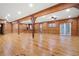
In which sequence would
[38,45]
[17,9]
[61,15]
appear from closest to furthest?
[17,9] → [38,45] → [61,15]

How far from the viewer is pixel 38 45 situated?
379 centimetres

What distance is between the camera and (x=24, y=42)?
391 centimetres

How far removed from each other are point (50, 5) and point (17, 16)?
3.01 ft

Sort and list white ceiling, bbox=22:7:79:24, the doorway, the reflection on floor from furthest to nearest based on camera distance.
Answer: the doorway, white ceiling, bbox=22:7:79:24, the reflection on floor

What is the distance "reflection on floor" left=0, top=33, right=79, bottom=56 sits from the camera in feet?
11.6

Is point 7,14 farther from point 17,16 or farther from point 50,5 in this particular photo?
point 50,5

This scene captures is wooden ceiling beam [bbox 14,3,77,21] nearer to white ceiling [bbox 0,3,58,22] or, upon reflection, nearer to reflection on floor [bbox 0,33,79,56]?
white ceiling [bbox 0,3,58,22]

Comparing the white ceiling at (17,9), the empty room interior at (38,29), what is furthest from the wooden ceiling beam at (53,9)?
the white ceiling at (17,9)

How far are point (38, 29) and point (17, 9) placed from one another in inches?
29.9

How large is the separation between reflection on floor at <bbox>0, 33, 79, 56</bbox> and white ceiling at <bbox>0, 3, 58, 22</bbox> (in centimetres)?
50

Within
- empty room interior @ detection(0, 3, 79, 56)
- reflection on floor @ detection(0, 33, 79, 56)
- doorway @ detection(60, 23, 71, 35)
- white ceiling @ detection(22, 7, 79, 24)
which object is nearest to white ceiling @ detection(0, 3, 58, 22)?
empty room interior @ detection(0, 3, 79, 56)

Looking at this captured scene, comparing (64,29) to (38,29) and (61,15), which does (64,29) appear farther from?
(38,29)

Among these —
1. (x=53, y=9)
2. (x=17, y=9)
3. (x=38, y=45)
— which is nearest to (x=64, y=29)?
(x=53, y=9)

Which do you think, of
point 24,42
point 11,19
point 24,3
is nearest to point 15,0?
point 24,3
